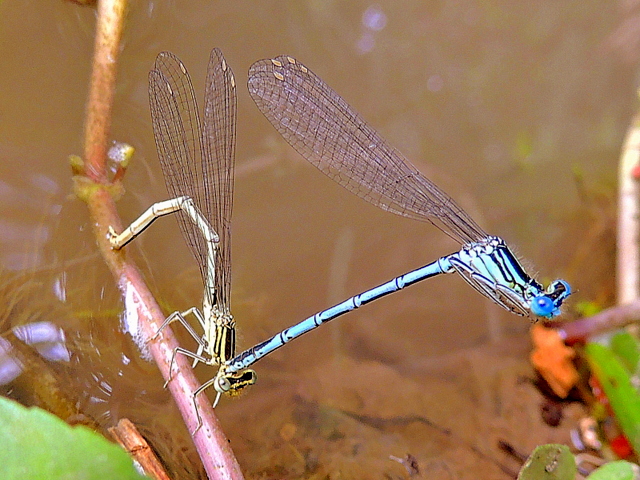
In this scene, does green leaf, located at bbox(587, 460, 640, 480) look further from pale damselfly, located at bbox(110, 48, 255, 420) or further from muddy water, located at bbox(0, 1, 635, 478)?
pale damselfly, located at bbox(110, 48, 255, 420)

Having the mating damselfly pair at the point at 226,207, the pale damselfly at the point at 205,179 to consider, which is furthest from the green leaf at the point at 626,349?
the pale damselfly at the point at 205,179

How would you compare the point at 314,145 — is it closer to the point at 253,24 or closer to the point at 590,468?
the point at 253,24

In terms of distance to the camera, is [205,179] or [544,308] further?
[205,179]

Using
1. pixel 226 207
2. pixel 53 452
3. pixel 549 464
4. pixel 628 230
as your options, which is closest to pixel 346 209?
pixel 226 207

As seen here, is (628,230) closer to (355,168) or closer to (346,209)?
(346,209)

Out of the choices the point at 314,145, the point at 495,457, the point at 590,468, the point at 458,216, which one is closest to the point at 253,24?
the point at 314,145

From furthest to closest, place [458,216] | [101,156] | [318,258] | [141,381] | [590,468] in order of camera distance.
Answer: [318,258] < [590,468] < [458,216] < [101,156] < [141,381]

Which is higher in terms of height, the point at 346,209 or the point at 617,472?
the point at 346,209
